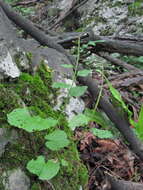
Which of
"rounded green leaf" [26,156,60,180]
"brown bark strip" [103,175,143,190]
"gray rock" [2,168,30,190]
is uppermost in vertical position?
"rounded green leaf" [26,156,60,180]

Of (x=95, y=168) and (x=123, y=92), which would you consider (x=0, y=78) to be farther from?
(x=123, y=92)

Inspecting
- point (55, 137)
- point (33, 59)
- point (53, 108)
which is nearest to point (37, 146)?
point (55, 137)

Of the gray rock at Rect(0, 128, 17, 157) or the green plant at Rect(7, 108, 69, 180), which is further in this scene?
the gray rock at Rect(0, 128, 17, 157)

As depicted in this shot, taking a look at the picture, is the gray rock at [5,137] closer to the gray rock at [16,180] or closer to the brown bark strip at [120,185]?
the gray rock at [16,180]

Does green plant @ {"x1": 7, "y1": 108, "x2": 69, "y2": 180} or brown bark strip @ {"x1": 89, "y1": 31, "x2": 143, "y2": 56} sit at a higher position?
green plant @ {"x1": 7, "y1": 108, "x2": 69, "y2": 180}

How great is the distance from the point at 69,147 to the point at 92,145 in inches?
17.5

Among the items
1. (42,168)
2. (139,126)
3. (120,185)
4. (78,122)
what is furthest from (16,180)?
(139,126)

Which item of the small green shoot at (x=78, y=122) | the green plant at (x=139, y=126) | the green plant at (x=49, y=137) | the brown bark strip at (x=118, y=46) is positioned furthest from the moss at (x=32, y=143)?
the brown bark strip at (x=118, y=46)

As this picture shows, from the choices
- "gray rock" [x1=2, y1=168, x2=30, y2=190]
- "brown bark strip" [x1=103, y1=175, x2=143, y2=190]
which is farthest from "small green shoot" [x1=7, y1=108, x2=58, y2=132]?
"brown bark strip" [x1=103, y1=175, x2=143, y2=190]

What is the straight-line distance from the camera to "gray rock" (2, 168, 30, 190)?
4.29 ft

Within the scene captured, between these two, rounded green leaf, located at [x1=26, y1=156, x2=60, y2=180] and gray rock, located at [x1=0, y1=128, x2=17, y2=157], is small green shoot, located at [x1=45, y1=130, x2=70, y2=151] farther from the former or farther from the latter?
gray rock, located at [x1=0, y1=128, x2=17, y2=157]

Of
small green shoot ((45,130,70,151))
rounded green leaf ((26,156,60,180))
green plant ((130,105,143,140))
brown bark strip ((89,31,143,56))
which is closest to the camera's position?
rounded green leaf ((26,156,60,180))

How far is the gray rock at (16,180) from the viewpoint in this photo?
4.29 feet

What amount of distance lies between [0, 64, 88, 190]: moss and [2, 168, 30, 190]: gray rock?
0.10 feet
